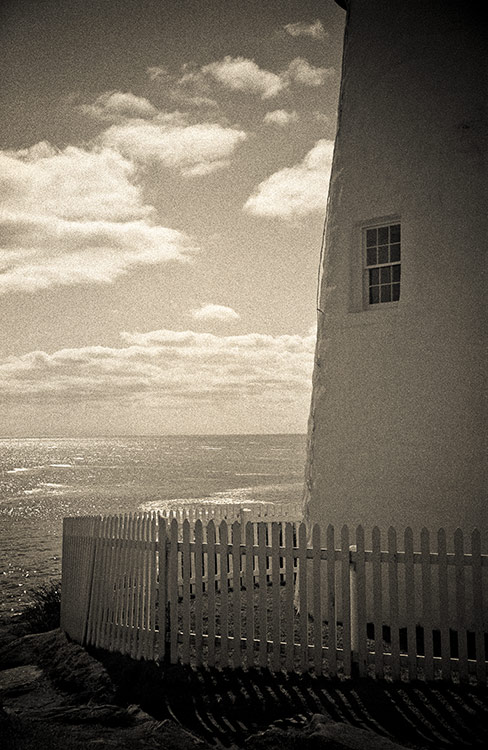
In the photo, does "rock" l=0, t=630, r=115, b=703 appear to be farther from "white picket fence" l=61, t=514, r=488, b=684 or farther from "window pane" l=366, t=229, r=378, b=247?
"window pane" l=366, t=229, r=378, b=247

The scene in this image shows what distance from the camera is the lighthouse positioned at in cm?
907

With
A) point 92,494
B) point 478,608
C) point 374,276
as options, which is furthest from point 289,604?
point 92,494

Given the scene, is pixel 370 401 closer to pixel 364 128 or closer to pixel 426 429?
pixel 426 429

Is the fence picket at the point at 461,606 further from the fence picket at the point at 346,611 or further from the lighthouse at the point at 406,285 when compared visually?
the lighthouse at the point at 406,285

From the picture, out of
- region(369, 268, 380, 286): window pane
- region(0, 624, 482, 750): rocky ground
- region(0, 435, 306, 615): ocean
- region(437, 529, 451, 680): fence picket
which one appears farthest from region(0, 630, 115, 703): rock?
region(0, 435, 306, 615): ocean

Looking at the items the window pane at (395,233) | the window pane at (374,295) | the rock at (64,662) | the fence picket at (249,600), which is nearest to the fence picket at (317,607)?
the fence picket at (249,600)

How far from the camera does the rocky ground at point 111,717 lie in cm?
574

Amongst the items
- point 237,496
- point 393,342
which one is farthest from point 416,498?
point 237,496

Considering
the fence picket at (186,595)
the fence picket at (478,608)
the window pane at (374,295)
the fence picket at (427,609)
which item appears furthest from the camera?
the window pane at (374,295)

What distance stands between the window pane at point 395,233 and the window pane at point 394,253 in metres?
0.10

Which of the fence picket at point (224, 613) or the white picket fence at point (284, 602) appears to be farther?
the fence picket at point (224, 613)

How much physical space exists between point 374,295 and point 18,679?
6911mm

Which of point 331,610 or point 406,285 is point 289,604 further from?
point 406,285

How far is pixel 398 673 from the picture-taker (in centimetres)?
733
